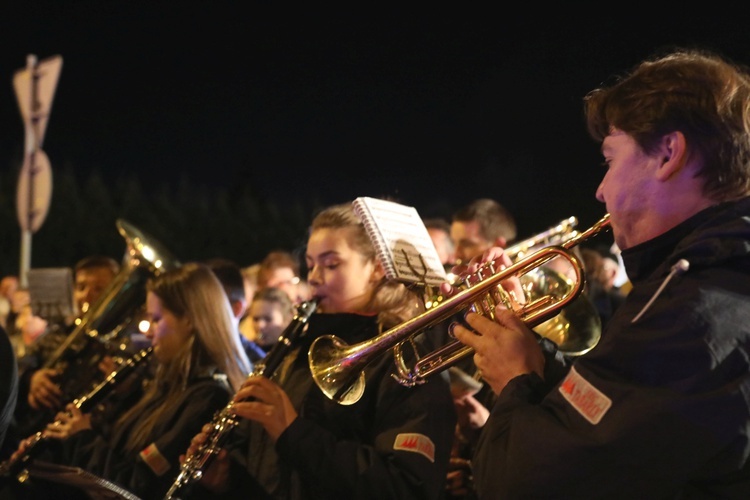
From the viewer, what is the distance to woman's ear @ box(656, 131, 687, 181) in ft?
7.08

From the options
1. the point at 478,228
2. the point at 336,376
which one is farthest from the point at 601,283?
the point at 336,376

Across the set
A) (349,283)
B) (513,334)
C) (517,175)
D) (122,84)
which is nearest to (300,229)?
(517,175)

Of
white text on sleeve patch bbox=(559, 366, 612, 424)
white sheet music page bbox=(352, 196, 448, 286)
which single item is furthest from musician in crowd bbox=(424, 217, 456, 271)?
white text on sleeve patch bbox=(559, 366, 612, 424)

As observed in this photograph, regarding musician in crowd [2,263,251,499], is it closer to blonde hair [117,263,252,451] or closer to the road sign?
blonde hair [117,263,252,451]

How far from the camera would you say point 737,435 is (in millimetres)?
1887

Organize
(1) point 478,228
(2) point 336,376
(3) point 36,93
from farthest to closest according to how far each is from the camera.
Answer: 1. (3) point 36,93
2. (1) point 478,228
3. (2) point 336,376

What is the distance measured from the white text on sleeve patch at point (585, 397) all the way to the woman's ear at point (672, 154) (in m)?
0.53

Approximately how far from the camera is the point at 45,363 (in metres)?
6.41

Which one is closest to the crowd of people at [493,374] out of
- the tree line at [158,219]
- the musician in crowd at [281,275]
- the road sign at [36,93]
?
the musician in crowd at [281,275]

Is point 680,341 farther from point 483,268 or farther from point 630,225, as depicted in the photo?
point 483,268

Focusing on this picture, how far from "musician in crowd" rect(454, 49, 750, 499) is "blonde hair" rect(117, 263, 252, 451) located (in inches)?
98.3

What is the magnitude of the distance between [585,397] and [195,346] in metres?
2.99

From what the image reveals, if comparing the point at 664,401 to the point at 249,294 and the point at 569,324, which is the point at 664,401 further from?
the point at 249,294

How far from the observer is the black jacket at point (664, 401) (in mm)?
1879
